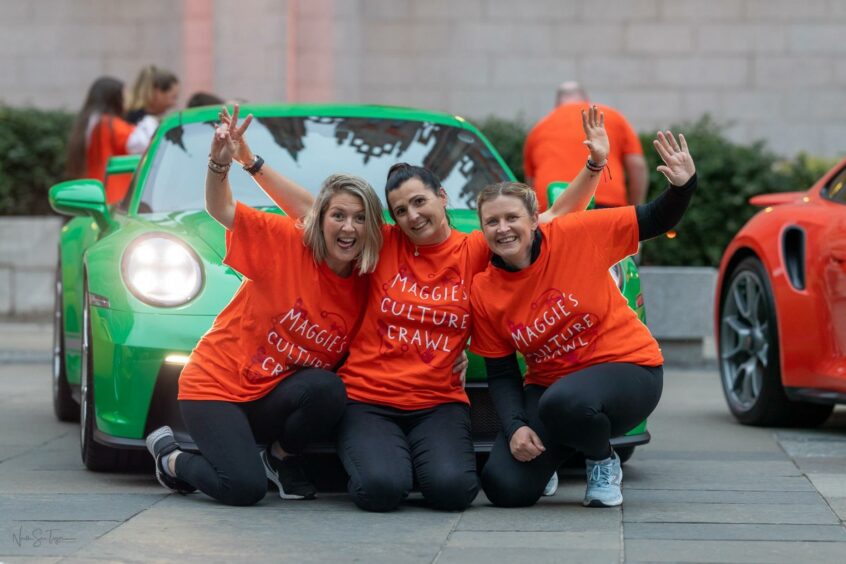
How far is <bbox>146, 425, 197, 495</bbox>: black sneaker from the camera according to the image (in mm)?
5574

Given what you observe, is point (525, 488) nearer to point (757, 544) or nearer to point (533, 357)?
point (533, 357)

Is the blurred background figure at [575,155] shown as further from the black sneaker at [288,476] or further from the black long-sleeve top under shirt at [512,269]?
the black sneaker at [288,476]

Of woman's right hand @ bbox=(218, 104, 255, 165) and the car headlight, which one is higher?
woman's right hand @ bbox=(218, 104, 255, 165)

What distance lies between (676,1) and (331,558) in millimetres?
11506

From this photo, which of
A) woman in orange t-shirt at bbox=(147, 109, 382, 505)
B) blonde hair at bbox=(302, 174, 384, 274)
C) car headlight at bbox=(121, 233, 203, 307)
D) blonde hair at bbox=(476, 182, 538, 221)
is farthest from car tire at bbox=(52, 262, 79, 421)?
blonde hair at bbox=(476, 182, 538, 221)

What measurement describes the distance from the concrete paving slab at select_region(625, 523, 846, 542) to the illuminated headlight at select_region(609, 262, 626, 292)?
1235 millimetres

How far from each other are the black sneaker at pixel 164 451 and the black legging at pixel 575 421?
3.34ft

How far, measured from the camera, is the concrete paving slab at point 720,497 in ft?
18.2

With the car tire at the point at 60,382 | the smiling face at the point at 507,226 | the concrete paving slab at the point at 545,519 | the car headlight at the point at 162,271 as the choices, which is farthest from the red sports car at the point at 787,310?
the car tire at the point at 60,382

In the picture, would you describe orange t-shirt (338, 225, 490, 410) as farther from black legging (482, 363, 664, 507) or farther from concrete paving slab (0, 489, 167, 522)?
concrete paving slab (0, 489, 167, 522)

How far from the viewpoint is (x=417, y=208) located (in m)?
5.50

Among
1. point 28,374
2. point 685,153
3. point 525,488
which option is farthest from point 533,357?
point 28,374

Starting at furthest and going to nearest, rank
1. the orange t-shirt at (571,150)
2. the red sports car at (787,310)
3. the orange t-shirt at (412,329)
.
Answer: the orange t-shirt at (571,150)
the red sports car at (787,310)
the orange t-shirt at (412,329)

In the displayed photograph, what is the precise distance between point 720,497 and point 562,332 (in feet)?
2.63
